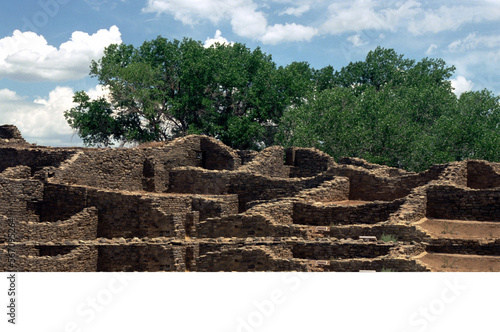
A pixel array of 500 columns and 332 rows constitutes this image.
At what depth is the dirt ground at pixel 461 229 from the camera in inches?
711

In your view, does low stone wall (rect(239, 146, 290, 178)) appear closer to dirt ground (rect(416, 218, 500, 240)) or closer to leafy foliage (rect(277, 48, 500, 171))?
leafy foliage (rect(277, 48, 500, 171))

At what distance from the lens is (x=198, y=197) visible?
24031mm

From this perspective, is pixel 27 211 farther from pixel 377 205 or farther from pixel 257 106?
pixel 257 106

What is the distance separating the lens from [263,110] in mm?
47000

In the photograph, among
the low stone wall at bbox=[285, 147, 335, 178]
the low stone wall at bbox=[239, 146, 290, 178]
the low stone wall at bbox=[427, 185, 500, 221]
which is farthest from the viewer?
the low stone wall at bbox=[285, 147, 335, 178]

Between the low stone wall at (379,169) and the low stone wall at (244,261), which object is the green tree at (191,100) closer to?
the low stone wall at (379,169)

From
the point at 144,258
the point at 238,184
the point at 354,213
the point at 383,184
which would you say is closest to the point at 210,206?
the point at 238,184

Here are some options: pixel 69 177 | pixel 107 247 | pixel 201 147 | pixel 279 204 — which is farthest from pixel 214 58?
pixel 107 247

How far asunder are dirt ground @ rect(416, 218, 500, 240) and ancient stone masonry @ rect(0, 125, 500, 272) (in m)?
0.05

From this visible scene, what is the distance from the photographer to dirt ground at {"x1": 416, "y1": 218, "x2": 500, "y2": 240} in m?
18.1

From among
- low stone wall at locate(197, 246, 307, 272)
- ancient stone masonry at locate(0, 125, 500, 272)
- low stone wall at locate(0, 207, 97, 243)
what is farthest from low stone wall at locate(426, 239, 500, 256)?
low stone wall at locate(0, 207, 97, 243)

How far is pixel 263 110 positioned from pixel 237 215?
27.3m

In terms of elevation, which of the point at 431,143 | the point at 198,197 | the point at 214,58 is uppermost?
the point at 214,58

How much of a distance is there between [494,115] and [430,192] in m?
28.3
